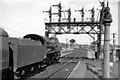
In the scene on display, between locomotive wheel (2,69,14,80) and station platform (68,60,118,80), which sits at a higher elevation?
locomotive wheel (2,69,14,80)

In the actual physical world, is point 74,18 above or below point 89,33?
above

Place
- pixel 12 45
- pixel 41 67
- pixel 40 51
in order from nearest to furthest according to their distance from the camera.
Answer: pixel 12 45, pixel 40 51, pixel 41 67

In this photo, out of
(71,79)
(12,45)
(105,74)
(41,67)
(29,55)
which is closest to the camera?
(105,74)

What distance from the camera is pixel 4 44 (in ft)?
42.2

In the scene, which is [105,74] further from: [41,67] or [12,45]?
[41,67]

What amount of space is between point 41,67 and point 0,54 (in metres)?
12.1

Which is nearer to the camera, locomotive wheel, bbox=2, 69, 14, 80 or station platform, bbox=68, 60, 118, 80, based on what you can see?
locomotive wheel, bbox=2, 69, 14, 80

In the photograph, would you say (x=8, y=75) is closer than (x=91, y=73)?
Yes

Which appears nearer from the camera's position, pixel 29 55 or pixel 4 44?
pixel 4 44

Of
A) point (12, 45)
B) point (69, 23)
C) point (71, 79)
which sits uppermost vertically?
point (69, 23)

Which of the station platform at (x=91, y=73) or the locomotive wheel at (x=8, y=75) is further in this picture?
the station platform at (x=91, y=73)

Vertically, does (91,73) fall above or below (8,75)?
below

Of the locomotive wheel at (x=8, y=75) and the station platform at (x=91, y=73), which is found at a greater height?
the locomotive wheel at (x=8, y=75)

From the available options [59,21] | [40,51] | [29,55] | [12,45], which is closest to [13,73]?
[12,45]
